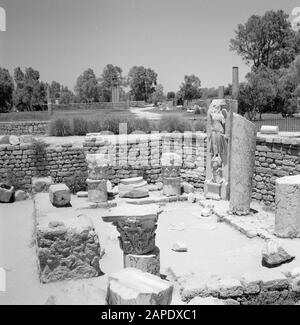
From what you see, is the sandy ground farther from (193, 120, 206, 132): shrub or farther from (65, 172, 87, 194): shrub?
(193, 120, 206, 132): shrub

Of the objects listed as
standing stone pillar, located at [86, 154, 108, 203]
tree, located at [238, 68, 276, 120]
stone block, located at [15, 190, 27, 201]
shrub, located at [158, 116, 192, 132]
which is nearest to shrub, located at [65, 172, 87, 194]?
stone block, located at [15, 190, 27, 201]

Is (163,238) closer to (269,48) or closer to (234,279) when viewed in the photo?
(234,279)

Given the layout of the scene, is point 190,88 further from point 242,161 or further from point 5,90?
point 242,161

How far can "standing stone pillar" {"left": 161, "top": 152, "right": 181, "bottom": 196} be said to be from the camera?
39.1ft

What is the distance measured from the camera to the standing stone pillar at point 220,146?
1116 centimetres

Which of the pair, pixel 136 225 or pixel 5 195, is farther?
pixel 5 195

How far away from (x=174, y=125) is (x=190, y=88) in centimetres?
3039

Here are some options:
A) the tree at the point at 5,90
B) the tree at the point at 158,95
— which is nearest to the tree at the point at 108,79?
the tree at the point at 158,95

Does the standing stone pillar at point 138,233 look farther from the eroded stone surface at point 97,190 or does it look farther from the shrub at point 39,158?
the shrub at point 39,158

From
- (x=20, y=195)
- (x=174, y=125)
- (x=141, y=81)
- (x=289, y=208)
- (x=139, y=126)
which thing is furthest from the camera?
(x=141, y=81)

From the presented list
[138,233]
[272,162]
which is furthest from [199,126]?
[138,233]

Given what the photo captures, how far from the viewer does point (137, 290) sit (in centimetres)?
446

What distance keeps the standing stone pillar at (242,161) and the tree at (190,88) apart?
1519 inches

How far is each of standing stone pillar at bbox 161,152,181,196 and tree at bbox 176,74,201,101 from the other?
36495mm
